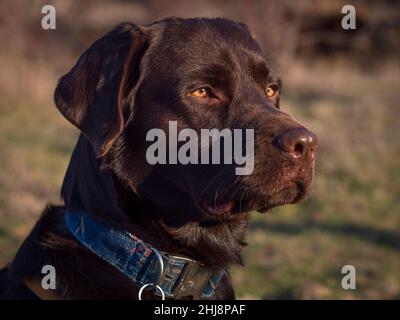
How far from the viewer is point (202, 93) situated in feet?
10.4

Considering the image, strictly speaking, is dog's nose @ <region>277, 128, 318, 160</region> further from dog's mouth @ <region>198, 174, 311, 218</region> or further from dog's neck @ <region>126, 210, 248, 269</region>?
dog's neck @ <region>126, 210, 248, 269</region>

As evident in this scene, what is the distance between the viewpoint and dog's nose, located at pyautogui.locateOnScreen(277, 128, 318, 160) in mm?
2869

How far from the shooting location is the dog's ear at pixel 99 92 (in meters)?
2.85

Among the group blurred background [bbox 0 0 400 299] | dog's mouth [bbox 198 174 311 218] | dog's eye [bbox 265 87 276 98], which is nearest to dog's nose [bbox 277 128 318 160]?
dog's mouth [bbox 198 174 311 218]

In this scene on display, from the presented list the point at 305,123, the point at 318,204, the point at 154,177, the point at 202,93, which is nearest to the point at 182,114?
the point at 202,93

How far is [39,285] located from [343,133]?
870cm

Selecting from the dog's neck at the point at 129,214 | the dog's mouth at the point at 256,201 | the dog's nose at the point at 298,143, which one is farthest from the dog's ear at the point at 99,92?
the dog's nose at the point at 298,143

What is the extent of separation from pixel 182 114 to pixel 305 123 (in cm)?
855

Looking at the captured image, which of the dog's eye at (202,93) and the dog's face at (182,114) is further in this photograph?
the dog's eye at (202,93)

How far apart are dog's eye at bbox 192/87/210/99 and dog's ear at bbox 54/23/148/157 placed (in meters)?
0.34

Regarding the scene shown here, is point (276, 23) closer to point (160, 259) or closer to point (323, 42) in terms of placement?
point (323, 42)

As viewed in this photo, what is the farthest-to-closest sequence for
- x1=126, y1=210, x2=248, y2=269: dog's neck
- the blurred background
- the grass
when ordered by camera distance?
the blurred background
the grass
x1=126, y1=210, x2=248, y2=269: dog's neck

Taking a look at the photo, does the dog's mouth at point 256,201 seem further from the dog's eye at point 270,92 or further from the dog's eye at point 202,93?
the dog's eye at point 270,92

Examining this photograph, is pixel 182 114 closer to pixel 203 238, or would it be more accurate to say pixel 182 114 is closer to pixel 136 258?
pixel 203 238
